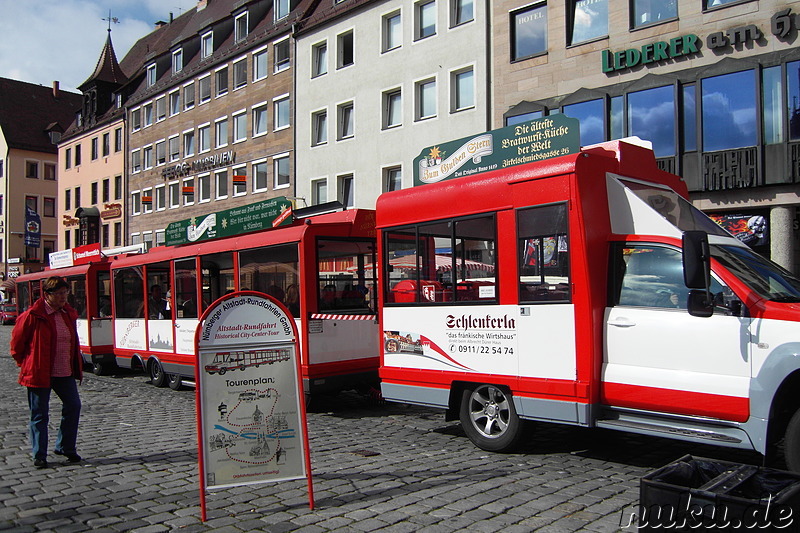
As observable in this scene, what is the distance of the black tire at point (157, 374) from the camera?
47.4 feet

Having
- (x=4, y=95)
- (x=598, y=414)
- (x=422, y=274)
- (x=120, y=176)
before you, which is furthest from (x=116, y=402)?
(x=4, y=95)

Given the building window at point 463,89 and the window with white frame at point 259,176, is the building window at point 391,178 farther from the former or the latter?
the window with white frame at point 259,176

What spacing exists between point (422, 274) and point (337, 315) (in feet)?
8.45

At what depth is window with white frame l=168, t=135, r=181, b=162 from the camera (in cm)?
4375

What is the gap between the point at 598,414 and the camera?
268 inches

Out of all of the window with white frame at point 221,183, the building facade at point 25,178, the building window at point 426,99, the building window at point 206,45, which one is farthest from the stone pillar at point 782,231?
the building facade at point 25,178

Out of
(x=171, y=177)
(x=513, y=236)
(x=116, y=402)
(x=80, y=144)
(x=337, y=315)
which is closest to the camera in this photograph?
(x=513, y=236)

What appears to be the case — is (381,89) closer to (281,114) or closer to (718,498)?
(281,114)

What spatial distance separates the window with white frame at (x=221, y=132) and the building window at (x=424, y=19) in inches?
592

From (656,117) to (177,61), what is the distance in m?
33.0

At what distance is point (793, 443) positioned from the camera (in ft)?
18.0

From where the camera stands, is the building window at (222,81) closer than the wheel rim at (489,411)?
No

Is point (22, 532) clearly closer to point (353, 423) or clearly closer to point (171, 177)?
point (353, 423)

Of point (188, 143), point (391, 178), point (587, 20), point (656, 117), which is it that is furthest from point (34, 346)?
point (188, 143)
